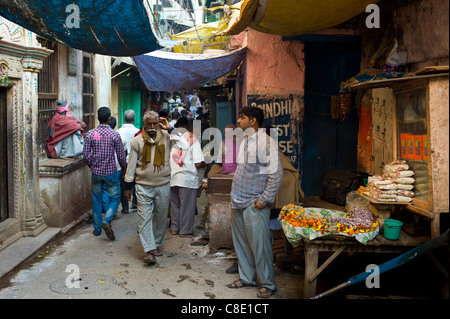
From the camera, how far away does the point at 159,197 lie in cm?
591

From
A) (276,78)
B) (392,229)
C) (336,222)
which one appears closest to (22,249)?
(336,222)

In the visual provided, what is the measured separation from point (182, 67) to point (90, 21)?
3071 millimetres

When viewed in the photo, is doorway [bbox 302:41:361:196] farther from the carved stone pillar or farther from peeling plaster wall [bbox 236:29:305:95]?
the carved stone pillar

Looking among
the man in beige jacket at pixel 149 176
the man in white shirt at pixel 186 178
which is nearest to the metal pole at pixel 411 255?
the man in beige jacket at pixel 149 176

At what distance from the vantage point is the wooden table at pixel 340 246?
4188 millimetres

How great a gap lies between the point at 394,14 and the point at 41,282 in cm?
530

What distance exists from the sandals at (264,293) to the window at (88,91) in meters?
6.54

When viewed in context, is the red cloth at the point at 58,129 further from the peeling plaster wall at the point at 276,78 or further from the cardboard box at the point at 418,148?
the cardboard box at the point at 418,148

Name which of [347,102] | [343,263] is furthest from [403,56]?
[343,263]

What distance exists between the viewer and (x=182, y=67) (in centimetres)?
764

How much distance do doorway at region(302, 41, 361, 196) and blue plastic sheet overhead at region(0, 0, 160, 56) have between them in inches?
117

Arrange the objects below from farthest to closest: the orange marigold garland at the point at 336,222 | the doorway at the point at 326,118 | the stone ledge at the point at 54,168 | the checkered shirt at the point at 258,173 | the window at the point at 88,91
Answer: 1. the window at the point at 88,91
2. the doorway at the point at 326,118
3. the stone ledge at the point at 54,168
4. the checkered shirt at the point at 258,173
5. the orange marigold garland at the point at 336,222

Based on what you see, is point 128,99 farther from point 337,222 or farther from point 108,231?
point 337,222
